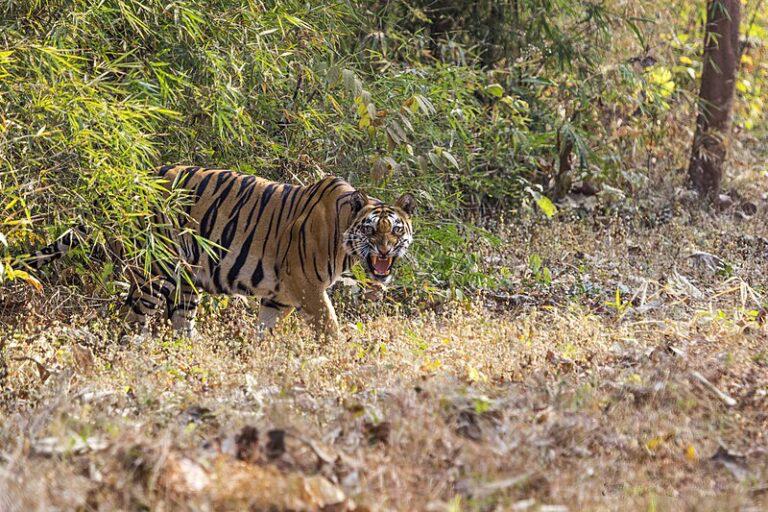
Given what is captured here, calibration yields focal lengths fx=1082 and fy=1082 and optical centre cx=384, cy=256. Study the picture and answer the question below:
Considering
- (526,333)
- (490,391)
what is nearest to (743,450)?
(490,391)

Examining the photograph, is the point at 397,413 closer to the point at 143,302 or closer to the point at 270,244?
the point at 270,244

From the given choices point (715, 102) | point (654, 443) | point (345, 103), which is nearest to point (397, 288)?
point (345, 103)

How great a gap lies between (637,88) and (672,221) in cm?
139

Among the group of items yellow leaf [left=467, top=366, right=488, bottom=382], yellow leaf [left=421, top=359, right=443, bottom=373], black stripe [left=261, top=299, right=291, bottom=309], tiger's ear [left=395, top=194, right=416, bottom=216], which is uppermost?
tiger's ear [left=395, top=194, right=416, bottom=216]

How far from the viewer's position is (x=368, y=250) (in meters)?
6.73

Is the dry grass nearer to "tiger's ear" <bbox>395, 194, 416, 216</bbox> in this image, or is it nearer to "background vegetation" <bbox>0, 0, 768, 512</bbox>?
"background vegetation" <bbox>0, 0, 768, 512</bbox>

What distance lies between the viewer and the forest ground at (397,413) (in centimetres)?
337

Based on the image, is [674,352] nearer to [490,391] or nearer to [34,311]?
[490,391]

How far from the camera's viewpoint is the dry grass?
11.1 feet

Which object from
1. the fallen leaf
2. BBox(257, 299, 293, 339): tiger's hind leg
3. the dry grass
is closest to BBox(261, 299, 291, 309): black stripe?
BBox(257, 299, 293, 339): tiger's hind leg

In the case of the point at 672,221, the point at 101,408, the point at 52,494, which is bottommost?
the point at 672,221

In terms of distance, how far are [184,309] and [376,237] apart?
1.50 meters

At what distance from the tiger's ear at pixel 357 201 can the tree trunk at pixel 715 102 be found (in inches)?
237

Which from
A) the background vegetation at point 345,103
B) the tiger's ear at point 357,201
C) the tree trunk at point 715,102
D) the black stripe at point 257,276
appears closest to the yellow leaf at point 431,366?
the tiger's ear at point 357,201
